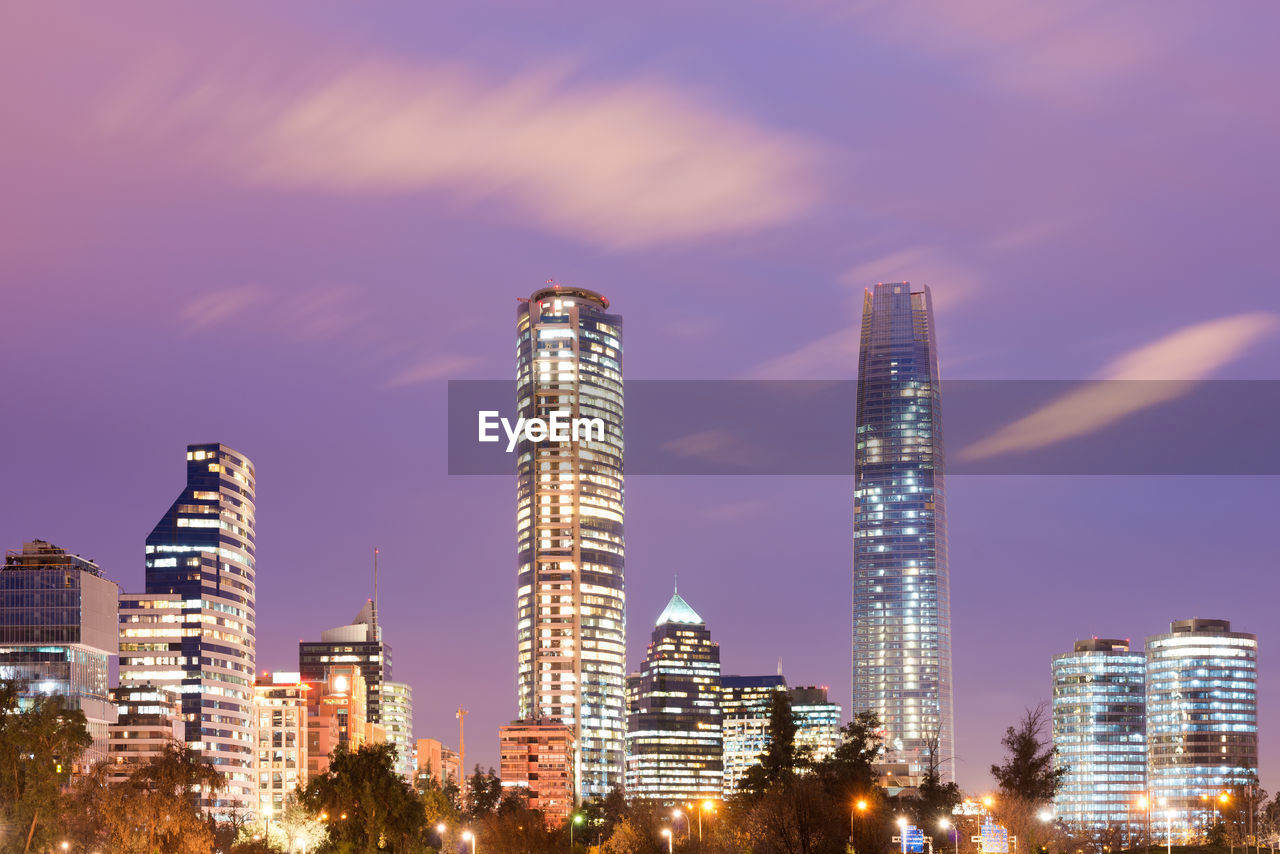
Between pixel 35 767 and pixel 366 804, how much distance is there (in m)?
23.8

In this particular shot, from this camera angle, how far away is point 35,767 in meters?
119

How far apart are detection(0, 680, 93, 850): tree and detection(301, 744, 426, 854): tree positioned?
18229 mm

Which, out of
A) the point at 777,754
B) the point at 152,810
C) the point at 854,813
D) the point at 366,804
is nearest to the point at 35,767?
the point at 152,810

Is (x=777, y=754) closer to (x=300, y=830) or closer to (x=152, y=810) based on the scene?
(x=300, y=830)

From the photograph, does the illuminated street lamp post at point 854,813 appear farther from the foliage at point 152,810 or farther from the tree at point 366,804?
the foliage at point 152,810

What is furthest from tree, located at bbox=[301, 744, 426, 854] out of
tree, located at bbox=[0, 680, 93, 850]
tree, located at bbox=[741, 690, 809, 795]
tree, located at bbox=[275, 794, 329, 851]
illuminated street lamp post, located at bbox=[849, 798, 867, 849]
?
tree, located at bbox=[741, 690, 809, 795]

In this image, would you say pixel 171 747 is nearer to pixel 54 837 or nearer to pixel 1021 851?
pixel 54 837

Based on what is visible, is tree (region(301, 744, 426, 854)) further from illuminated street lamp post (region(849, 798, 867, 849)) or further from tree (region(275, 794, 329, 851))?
tree (region(275, 794, 329, 851))

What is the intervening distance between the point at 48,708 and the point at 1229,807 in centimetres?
12679

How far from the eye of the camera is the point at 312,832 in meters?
187

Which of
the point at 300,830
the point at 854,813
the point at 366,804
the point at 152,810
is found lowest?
the point at 300,830

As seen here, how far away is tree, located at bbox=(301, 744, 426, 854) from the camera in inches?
4924

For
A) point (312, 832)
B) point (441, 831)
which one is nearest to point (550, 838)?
point (441, 831)

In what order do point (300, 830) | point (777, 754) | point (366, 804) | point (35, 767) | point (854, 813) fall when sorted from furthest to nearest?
point (300, 830), point (777, 754), point (854, 813), point (366, 804), point (35, 767)
